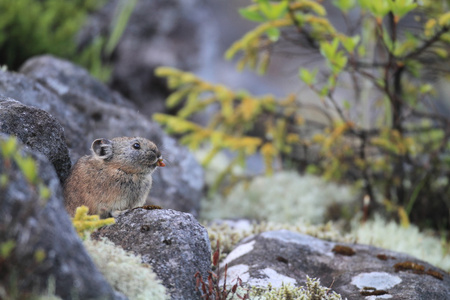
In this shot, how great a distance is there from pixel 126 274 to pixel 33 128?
1.48m

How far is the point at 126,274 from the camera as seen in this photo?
2.70 meters

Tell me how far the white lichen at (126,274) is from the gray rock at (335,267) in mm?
1077

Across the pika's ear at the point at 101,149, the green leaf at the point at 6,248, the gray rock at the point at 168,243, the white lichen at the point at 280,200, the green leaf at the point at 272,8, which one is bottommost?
the white lichen at the point at 280,200

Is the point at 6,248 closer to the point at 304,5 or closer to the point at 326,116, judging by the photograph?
the point at 304,5

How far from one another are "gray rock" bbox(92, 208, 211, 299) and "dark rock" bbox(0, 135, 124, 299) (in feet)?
2.34

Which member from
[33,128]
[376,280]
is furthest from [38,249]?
[376,280]

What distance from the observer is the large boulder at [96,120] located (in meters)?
5.12

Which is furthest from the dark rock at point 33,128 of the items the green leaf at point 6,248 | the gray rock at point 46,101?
the green leaf at point 6,248

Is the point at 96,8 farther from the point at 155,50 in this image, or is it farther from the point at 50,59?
the point at 50,59

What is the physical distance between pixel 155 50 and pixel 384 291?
8.73m

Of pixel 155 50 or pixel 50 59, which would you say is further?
pixel 155 50

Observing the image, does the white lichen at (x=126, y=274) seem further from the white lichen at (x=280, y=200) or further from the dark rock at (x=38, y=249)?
the white lichen at (x=280, y=200)

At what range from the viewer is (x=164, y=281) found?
299cm

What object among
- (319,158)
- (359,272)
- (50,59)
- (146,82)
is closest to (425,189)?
(319,158)
